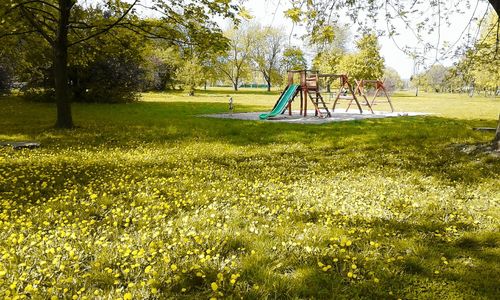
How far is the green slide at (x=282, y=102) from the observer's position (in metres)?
19.7

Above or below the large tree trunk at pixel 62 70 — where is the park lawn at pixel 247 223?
below

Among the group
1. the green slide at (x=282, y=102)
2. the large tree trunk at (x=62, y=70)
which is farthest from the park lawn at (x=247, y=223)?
the green slide at (x=282, y=102)

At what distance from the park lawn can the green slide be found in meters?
9.44

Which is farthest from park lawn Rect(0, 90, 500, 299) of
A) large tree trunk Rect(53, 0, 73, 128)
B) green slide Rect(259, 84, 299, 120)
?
green slide Rect(259, 84, 299, 120)

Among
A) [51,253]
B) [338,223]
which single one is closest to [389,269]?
[338,223]

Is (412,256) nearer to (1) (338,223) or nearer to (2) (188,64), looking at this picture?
(1) (338,223)

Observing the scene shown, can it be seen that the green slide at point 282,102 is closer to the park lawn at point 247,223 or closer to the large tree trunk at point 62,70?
the large tree trunk at point 62,70

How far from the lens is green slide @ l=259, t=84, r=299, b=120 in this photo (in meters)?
19.7

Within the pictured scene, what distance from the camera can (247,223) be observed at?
4949 mm

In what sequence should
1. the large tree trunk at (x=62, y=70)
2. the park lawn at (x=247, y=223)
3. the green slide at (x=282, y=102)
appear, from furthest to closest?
the green slide at (x=282, y=102), the large tree trunk at (x=62, y=70), the park lawn at (x=247, y=223)

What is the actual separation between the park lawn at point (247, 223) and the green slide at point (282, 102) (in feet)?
31.0

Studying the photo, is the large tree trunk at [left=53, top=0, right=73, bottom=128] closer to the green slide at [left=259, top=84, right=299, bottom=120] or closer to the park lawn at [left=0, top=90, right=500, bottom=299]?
the park lawn at [left=0, top=90, right=500, bottom=299]

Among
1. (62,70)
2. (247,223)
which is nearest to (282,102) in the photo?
(62,70)

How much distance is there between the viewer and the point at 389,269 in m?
3.81
